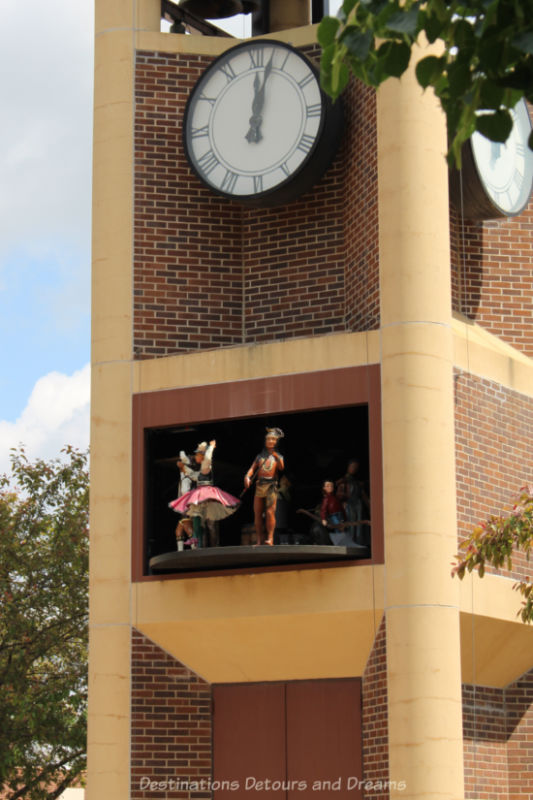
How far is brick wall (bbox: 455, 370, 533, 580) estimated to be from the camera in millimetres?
19547

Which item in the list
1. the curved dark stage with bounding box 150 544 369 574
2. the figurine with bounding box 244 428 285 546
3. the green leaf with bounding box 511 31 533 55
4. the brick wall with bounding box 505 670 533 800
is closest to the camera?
the green leaf with bounding box 511 31 533 55

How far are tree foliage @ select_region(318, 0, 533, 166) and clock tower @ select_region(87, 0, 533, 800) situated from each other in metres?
11.3

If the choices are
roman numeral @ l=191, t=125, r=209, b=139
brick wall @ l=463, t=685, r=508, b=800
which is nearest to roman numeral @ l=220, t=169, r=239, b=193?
roman numeral @ l=191, t=125, r=209, b=139

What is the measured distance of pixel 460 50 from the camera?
7.43 metres

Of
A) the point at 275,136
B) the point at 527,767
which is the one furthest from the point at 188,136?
the point at 527,767

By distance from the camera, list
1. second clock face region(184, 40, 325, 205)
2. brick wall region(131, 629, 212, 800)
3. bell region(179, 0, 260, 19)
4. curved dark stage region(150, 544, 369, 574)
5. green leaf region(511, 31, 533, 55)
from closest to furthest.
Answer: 1. green leaf region(511, 31, 533, 55)
2. curved dark stage region(150, 544, 369, 574)
3. brick wall region(131, 629, 212, 800)
4. second clock face region(184, 40, 325, 205)
5. bell region(179, 0, 260, 19)

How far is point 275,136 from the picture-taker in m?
20.7

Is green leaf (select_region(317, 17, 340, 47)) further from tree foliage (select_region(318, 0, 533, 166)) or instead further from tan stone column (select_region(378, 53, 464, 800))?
tan stone column (select_region(378, 53, 464, 800))

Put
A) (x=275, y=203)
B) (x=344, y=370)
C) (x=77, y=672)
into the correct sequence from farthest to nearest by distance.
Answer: (x=77, y=672) → (x=275, y=203) → (x=344, y=370)

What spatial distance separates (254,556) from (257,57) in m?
7.03

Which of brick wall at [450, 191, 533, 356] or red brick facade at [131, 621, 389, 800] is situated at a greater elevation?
brick wall at [450, 191, 533, 356]

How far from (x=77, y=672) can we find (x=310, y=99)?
13.9 m

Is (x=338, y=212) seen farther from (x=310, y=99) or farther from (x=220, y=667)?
(x=220, y=667)

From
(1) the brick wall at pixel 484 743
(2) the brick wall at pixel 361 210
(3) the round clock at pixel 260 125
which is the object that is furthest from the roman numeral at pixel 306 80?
(1) the brick wall at pixel 484 743
